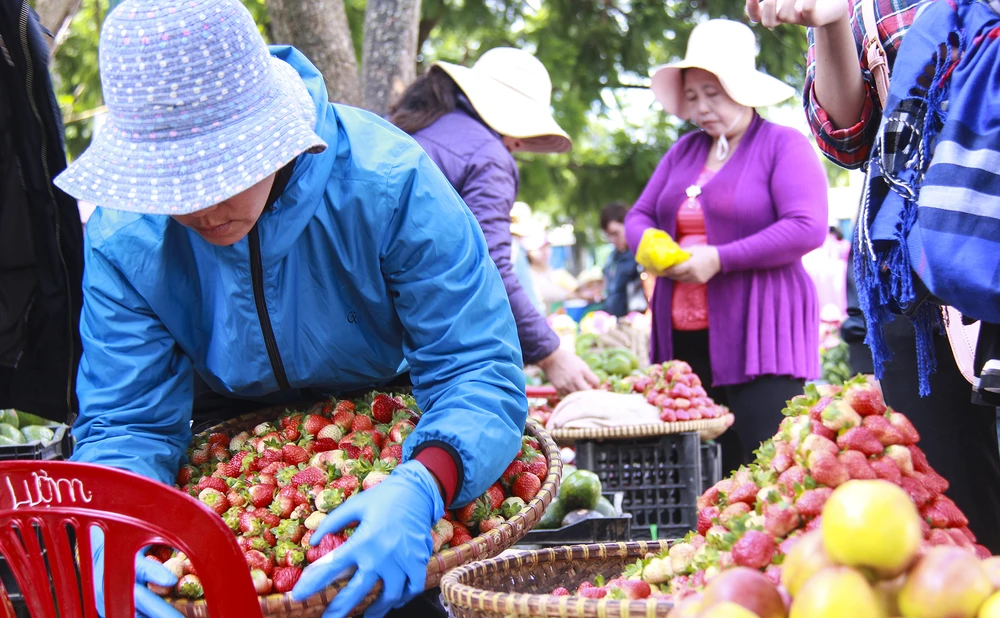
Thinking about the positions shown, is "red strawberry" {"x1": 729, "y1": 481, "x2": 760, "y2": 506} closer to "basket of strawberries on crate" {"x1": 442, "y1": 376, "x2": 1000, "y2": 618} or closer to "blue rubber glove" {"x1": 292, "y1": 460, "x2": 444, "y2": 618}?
"basket of strawberries on crate" {"x1": 442, "y1": 376, "x2": 1000, "y2": 618}

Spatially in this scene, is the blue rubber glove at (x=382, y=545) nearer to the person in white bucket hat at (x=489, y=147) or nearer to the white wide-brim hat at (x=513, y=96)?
the person in white bucket hat at (x=489, y=147)

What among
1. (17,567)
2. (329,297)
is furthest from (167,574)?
(329,297)

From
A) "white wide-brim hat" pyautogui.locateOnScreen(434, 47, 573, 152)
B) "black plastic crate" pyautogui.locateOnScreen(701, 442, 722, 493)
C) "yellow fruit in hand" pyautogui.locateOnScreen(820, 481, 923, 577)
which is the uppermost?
"white wide-brim hat" pyautogui.locateOnScreen(434, 47, 573, 152)

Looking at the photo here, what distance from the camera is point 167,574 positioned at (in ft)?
5.66

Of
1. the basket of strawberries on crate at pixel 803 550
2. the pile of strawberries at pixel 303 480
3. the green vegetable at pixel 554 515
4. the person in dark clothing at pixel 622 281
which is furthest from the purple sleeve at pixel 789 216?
the person in dark clothing at pixel 622 281

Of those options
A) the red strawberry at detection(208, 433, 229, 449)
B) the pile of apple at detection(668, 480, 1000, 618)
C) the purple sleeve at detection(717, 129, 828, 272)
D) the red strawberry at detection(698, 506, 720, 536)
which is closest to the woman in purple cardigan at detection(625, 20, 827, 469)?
the purple sleeve at detection(717, 129, 828, 272)

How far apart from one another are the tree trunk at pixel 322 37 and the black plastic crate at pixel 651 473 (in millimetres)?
2635

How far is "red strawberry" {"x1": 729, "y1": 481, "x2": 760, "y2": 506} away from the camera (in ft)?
5.33

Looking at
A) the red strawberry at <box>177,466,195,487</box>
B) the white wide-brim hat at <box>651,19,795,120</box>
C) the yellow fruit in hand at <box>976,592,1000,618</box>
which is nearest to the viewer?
the yellow fruit in hand at <box>976,592,1000,618</box>

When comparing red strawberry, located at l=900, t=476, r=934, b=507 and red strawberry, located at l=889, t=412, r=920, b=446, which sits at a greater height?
red strawberry, located at l=889, t=412, r=920, b=446

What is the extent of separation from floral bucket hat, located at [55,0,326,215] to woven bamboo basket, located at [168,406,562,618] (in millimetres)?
670

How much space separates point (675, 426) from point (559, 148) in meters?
1.26

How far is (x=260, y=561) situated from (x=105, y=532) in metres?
0.34

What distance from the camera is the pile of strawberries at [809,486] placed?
144cm
